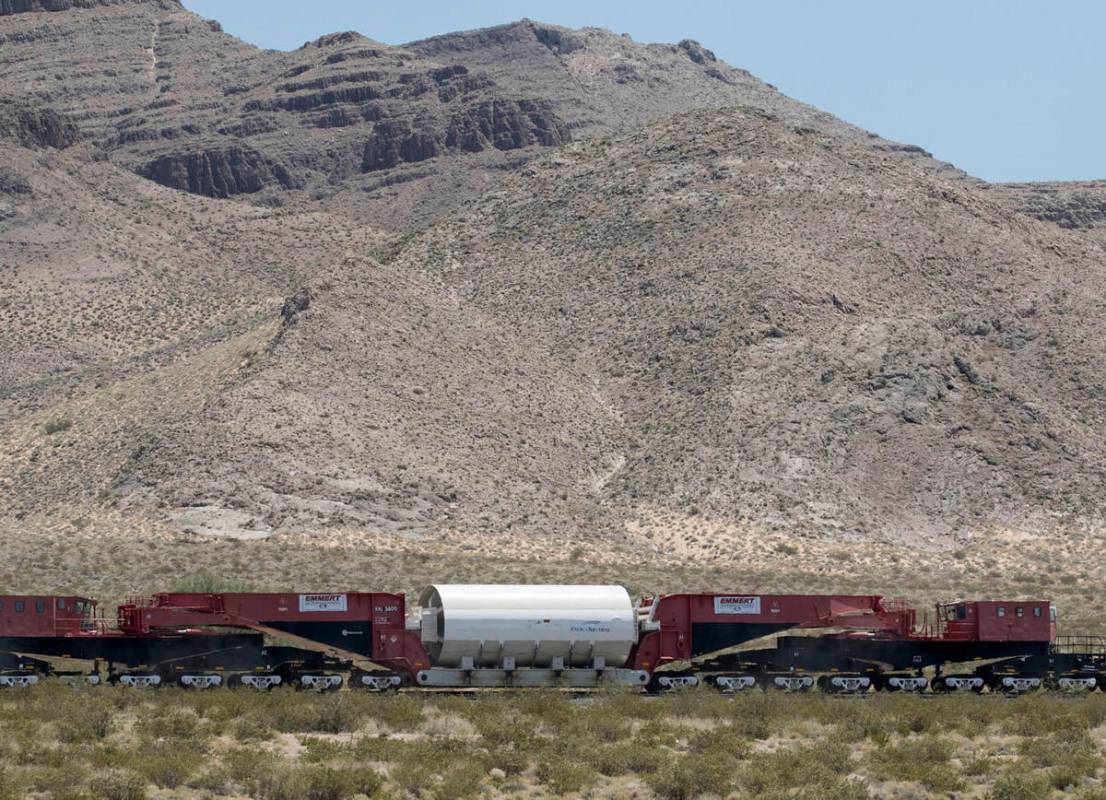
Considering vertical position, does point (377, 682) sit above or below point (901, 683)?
above

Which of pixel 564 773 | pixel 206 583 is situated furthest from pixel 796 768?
pixel 206 583

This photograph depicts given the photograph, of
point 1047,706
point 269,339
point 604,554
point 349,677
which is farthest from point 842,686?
point 269,339

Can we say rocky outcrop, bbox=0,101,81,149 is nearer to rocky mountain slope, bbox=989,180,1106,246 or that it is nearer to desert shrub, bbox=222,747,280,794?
rocky mountain slope, bbox=989,180,1106,246

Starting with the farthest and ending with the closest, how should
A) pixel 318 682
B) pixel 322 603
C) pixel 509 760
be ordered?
pixel 322 603 < pixel 318 682 < pixel 509 760

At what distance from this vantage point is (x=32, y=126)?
141 m

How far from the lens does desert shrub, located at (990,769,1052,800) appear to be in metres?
27.8

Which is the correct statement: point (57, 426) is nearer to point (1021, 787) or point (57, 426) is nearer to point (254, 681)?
point (254, 681)

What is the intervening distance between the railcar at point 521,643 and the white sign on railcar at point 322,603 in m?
0.04

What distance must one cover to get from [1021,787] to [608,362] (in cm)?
5771

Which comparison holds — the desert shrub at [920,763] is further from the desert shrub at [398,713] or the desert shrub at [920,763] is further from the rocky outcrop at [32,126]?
the rocky outcrop at [32,126]

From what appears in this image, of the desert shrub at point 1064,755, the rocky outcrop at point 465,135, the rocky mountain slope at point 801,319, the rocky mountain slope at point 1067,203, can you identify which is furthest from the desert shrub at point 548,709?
the rocky outcrop at point 465,135

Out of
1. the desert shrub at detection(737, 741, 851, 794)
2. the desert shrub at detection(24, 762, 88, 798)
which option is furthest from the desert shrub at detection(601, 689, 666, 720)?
the desert shrub at detection(24, 762, 88, 798)

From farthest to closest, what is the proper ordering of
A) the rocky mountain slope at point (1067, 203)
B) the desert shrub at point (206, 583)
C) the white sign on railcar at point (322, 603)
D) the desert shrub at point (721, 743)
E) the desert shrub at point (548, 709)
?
the rocky mountain slope at point (1067, 203) < the desert shrub at point (206, 583) < the white sign on railcar at point (322, 603) < the desert shrub at point (548, 709) < the desert shrub at point (721, 743)

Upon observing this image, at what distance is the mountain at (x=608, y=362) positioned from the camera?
231 feet
